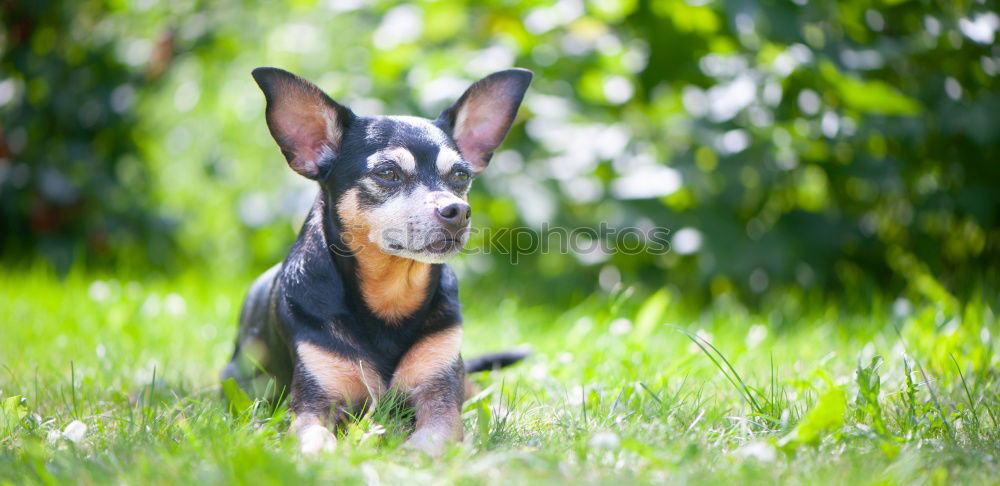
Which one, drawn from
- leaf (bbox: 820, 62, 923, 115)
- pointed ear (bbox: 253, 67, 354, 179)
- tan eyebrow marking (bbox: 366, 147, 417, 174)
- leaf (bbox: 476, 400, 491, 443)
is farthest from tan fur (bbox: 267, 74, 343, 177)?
leaf (bbox: 820, 62, 923, 115)

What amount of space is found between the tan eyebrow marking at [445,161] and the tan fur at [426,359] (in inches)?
23.3

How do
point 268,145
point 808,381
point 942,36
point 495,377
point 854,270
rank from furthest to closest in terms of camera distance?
point 268,145
point 854,270
point 942,36
point 495,377
point 808,381

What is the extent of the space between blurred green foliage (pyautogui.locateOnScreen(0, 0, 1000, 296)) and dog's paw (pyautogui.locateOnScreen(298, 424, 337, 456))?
2.48m

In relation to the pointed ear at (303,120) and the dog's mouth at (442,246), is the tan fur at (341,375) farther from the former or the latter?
the pointed ear at (303,120)

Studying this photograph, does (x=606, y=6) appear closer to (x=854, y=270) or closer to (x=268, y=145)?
(x=854, y=270)

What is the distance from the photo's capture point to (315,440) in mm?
2379

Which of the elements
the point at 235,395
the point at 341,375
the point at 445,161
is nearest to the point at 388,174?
the point at 445,161

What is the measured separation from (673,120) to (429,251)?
2710 mm

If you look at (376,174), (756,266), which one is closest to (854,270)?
(756,266)

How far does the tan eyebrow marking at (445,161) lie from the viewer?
9.84ft

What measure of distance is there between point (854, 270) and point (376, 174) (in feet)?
12.5

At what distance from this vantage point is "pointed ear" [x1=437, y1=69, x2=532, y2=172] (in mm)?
3250

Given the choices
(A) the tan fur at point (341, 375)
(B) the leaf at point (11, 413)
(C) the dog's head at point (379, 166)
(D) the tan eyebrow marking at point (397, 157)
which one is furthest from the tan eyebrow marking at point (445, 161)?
(B) the leaf at point (11, 413)

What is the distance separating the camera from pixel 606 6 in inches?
188
